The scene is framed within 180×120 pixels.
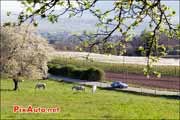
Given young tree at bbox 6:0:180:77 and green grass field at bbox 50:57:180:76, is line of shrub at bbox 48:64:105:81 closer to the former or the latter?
green grass field at bbox 50:57:180:76

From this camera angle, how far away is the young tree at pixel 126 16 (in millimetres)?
6824

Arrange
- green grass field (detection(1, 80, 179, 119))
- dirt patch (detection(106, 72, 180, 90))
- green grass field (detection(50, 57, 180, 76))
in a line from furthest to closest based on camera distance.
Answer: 1. green grass field (detection(50, 57, 180, 76))
2. dirt patch (detection(106, 72, 180, 90))
3. green grass field (detection(1, 80, 179, 119))

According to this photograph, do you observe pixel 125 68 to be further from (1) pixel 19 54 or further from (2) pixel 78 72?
(1) pixel 19 54

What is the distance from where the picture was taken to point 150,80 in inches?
2341

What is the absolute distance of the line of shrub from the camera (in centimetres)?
6388

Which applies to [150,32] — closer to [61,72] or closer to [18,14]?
[18,14]

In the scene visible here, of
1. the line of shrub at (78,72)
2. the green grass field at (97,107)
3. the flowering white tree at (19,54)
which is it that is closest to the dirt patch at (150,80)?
the line of shrub at (78,72)

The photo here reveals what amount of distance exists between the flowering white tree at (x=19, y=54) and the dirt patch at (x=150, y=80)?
14.0 m

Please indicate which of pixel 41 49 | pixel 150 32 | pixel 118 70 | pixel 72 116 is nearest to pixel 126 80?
pixel 118 70

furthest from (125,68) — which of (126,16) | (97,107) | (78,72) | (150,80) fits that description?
(126,16)

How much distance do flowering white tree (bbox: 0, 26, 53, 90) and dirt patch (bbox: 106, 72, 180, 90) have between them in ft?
45.8

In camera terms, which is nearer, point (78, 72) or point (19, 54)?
point (19, 54)

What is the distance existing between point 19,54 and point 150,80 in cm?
1958

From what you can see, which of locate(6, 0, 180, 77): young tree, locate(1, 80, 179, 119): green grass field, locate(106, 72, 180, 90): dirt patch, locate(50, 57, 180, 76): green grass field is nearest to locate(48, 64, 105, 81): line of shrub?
locate(50, 57, 180, 76): green grass field
